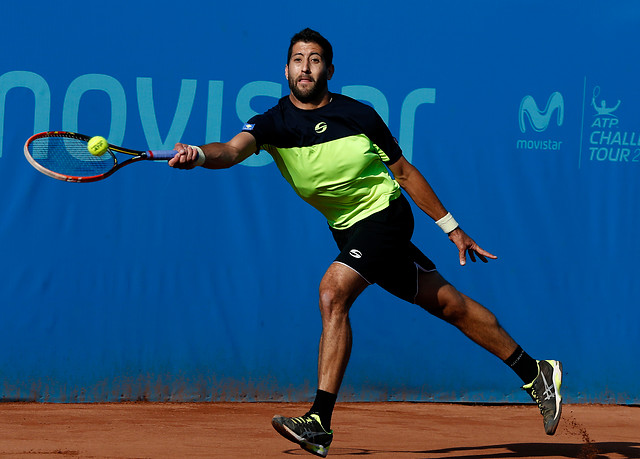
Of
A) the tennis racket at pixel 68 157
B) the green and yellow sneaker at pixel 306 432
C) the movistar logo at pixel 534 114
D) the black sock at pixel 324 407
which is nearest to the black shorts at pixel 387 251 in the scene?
the black sock at pixel 324 407

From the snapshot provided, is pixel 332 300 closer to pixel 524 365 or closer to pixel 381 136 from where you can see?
pixel 381 136

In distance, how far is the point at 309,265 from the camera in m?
5.53

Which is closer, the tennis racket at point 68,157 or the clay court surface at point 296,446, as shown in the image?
the tennis racket at point 68,157

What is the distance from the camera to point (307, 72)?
3.92 metres

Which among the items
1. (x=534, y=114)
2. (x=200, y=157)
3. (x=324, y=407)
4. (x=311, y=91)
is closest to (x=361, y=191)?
(x=311, y=91)

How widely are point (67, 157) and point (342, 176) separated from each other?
110 centimetres

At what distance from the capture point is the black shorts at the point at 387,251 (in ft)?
12.3

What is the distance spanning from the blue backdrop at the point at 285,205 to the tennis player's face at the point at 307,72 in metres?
1.51

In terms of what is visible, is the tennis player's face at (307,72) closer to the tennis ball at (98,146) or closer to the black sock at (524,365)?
the tennis ball at (98,146)

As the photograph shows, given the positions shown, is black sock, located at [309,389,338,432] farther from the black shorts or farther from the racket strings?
the racket strings

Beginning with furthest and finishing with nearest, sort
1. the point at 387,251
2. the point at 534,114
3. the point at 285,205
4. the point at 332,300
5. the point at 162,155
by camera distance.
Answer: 1. the point at 534,114
2. the point at 285,205
3. the point at 387,251
4. the point at 332,300
5. the point at 162,155

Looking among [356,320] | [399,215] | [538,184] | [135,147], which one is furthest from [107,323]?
[538,184]

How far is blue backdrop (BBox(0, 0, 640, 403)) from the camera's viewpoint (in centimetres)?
529

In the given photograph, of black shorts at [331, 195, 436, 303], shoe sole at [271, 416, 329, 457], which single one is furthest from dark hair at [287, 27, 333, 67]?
shoe sole at [271, 416, 329, 457]
